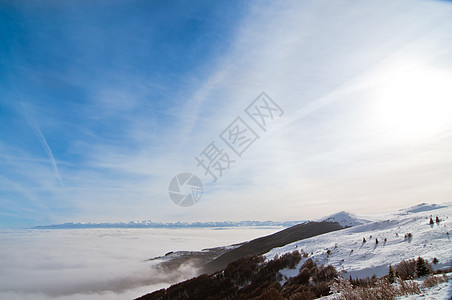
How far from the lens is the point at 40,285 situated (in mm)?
92938

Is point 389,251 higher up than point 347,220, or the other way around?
point 389,251

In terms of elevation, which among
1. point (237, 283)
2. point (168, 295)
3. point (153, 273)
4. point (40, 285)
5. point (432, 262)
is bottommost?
point (40, 285)

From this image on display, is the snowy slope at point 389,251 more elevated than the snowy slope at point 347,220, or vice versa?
the snowy slope at point 389,251

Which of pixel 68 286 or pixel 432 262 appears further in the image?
pixel 68 286

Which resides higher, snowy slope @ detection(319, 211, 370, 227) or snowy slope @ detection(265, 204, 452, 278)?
snowy slope @ detection(265, 204, 452, 278)

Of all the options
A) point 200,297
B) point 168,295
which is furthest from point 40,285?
point 200,297

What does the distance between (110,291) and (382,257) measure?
7880cm

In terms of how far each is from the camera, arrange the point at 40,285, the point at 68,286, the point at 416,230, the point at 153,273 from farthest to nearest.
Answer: the point at 40,285
the point at 68,286
the point at 153,273
the point at 416,230

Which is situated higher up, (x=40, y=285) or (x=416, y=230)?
(x=416, y=230)

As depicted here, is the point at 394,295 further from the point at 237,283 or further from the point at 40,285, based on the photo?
the point at 40,285

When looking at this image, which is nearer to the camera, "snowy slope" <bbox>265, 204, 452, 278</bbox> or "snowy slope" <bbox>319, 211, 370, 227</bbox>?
"snowy slope" <bbox>265, 204, 452, 278</bbox>

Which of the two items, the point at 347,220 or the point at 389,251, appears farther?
the point at 347,220

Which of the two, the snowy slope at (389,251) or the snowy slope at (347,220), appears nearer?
the snowy slope at (389,251)

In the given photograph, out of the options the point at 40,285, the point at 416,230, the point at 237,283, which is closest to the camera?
the point at 416,230
